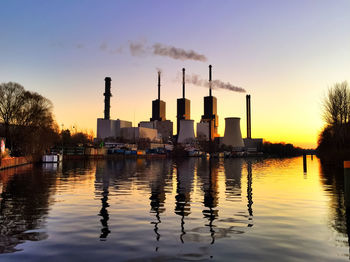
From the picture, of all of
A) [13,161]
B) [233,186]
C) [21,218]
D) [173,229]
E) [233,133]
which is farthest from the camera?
[233,133]

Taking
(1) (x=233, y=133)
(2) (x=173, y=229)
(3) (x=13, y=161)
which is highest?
(1) (x=233, y=133)

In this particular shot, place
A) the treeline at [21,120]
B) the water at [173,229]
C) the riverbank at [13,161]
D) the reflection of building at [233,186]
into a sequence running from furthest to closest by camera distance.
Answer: the treeline at [21,120], the riverbank at [13,161], the reflection of building at [233,186], the water at [173,229]

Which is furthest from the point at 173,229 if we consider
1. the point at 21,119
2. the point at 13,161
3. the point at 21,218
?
the point at 21,119

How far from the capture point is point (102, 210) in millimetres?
17156

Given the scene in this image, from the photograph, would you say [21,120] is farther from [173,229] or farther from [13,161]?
[173,229]

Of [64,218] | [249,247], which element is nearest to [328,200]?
[249,247]

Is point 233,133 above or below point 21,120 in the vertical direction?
above

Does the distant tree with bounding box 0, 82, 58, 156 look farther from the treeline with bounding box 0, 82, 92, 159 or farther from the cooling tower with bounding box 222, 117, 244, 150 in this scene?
the cooling tower with bounding box 222, 117, 244, 150

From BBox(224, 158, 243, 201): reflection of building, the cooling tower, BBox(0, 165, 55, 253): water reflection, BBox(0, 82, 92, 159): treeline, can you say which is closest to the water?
BBox(0, 165, 55, 253): water reflection

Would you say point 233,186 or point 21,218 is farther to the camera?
point 233,186

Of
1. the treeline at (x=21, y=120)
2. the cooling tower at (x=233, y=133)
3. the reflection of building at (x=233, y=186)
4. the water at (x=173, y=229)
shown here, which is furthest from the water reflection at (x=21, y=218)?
the cooling tower at (x=233, y=133)

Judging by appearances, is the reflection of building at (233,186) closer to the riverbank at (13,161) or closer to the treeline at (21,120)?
the riverbank at (13,161)

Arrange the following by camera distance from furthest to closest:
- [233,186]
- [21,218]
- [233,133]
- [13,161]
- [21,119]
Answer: [233,133]
[21,119]
[13,161]
[233,186]
[21,218]

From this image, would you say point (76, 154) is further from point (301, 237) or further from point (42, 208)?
point (301, 237)
